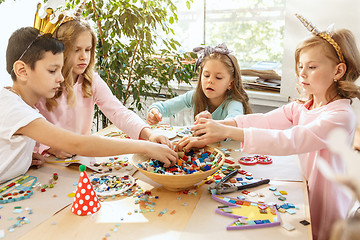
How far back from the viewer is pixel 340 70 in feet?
4.50

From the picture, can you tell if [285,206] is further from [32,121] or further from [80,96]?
[80,96]

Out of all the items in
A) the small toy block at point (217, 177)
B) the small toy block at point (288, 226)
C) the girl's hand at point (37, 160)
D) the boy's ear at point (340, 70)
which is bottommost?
the small toy block at point (288, 226)

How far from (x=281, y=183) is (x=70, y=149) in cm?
78

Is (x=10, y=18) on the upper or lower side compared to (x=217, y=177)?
upper

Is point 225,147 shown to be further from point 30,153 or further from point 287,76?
point 287,76

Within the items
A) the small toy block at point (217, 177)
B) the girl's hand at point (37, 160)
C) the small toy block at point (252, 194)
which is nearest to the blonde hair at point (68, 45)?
the girl's hand at point (37, 160)

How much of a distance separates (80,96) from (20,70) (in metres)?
0.53

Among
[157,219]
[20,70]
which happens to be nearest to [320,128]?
[157,219]

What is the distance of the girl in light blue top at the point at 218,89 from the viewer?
1.99 m

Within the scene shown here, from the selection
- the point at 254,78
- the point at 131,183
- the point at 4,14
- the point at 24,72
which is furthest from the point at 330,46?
the point at 4,14

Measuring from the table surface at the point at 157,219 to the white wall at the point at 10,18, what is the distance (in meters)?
Result: 2.71

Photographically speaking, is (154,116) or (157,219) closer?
(157,219)

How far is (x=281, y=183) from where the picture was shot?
1207 millimetres

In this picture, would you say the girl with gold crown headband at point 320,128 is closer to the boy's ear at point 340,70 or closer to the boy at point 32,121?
the boy's ear at point 340,70
